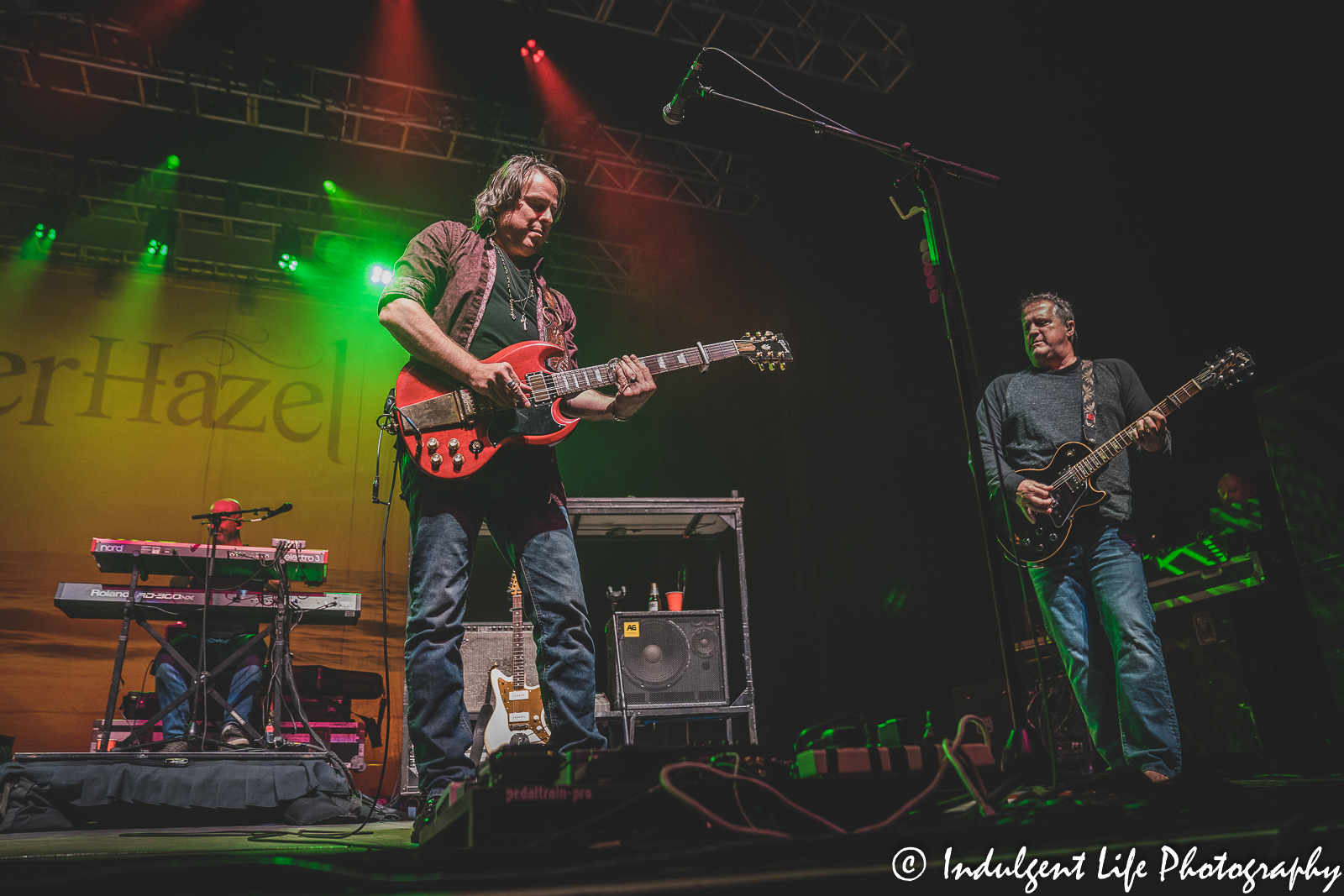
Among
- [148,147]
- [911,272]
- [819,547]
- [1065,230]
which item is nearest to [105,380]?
[148,147]

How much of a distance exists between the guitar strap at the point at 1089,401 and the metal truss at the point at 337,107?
215 inches

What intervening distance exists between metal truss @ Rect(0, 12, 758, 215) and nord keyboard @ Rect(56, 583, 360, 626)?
4464 millimetres

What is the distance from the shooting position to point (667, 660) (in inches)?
202

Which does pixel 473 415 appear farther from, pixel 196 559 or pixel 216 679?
pixel 216 679

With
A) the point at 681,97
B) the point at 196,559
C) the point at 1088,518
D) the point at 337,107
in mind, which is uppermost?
the point at 337,107

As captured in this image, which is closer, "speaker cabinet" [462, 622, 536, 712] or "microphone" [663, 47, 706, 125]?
"microphone" [663, 47, 706, 125]

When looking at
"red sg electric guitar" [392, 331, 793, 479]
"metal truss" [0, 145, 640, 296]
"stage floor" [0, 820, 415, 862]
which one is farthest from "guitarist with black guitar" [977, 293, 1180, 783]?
"metal truss" [0, 145, 640, 296]

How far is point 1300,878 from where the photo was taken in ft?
3.36

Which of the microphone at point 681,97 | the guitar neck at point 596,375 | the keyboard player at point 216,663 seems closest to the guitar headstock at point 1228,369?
the guitar neck at point 596,375

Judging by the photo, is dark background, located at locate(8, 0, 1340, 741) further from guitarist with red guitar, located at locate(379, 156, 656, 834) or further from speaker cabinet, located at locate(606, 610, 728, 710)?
guitarist with red guitar, located at locate(379, 156, 656, 834)

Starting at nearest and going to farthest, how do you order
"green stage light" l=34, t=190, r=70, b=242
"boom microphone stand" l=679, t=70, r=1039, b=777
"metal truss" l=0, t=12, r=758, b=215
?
"boom microphone stand" l=679, t=70, r=1039, b=777
"metal truss" l=0, t=12, r=758, b=215
"green stage light" l=34, t=190, r=70, b=242

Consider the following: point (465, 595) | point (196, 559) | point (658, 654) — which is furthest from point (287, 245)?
point (465, 595)

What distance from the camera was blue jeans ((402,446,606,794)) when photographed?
2205mm

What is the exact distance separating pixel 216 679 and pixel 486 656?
1777 millimetres
